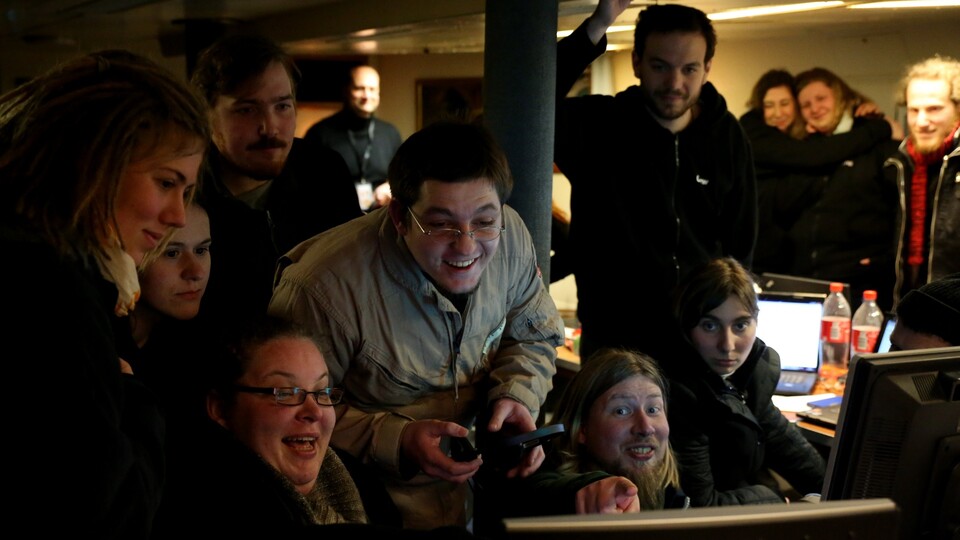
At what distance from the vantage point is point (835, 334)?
3.88m

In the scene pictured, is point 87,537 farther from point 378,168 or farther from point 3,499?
point 378,168

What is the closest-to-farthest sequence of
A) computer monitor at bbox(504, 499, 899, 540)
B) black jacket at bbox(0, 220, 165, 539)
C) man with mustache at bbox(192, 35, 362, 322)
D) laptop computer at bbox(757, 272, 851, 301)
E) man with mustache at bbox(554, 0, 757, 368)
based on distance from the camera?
→ computer monitor at bbox(504, 499, 899, 540) < black jacket at bbox(0, 220, 165, 539) < man with mustache at bbox(192, 35, 362, 322) < man with mustache at bbox(554, 0, 757, 368) < laptop computer at bbox(757, 272, 851, 301)

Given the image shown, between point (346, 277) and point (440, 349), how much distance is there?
0.26m

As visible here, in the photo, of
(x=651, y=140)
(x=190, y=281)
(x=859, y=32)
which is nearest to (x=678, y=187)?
(x=651, y=140)

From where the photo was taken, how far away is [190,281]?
221cm

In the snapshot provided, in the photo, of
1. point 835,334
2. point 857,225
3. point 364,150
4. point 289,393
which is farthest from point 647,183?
point 364,150

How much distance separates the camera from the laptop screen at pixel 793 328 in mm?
3877

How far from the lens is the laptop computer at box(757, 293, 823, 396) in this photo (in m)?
3.86

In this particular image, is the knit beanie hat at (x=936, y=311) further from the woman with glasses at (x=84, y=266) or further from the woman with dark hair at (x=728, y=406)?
the woman with glasses at (x=84, y=266)

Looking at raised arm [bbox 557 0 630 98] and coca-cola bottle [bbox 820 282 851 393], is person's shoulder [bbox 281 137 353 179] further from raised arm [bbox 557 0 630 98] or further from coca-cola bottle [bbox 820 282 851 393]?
coca-cola bottle [bbox 820 282 851 393]

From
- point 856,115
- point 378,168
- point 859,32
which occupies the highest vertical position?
point 859,32

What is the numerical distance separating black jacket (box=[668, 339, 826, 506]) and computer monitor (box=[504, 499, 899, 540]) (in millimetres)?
1660

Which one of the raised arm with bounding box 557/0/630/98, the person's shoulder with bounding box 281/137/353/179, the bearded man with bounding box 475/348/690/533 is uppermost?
the raised arm with bounding box 557/0/630/98

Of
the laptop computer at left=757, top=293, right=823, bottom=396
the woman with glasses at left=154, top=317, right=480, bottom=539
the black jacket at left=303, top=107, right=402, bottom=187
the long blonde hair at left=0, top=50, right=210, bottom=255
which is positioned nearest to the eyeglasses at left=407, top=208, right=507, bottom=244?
the woman with glasses at left=154, top=317, right=480, bottom=539
